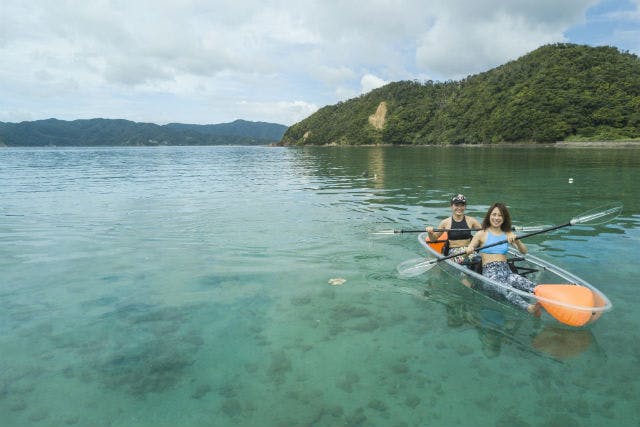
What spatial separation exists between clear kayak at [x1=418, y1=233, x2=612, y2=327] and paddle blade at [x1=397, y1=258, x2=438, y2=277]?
414mm

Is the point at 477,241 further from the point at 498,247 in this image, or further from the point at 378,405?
the point at 378,405

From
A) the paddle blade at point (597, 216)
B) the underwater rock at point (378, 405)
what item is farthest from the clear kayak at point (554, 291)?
the underwater rock at point (378, 405)

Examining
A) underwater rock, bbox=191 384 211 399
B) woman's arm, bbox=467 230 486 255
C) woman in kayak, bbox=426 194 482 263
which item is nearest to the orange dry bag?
woman's arm, bbox=467 230 486 255

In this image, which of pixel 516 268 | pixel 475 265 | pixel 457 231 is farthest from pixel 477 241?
pixel 457 231

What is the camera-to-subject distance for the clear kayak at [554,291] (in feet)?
22.0

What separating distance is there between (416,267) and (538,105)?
4728 inches

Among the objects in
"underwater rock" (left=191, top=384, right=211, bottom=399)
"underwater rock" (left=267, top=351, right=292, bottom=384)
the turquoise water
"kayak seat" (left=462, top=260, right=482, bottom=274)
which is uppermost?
"kayak seat" (left=462, top=260, right=482, bottom=274)

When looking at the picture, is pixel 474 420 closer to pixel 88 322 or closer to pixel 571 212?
pixel 88 322

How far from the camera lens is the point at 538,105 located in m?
110

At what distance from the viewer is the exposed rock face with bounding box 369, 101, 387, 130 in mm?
185650

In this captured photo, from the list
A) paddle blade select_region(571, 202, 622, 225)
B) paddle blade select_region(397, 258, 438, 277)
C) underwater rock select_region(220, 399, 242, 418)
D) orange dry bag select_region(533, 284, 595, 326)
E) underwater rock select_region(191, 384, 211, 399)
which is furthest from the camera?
paddle blade select_region(397, 258, 438, 277)

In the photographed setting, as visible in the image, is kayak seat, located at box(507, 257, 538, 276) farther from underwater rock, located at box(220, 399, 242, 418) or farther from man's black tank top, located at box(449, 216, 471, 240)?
underwater rock, located at box(220, 399, 242, 418)

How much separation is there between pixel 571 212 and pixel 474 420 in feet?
52.6

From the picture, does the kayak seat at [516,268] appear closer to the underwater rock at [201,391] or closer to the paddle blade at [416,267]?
the paddle blade at [416,267]
